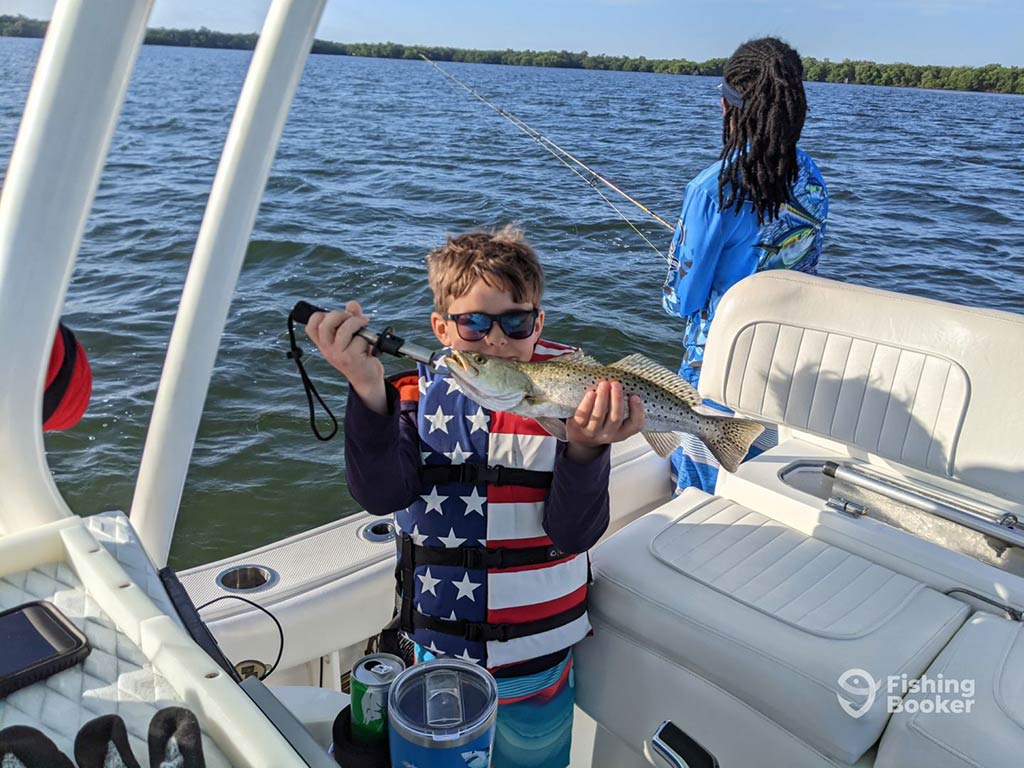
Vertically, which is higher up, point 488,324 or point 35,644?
point 488,324

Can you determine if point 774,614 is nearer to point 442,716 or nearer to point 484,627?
point 484,627

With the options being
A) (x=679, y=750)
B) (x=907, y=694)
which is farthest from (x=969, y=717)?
(x=679, y=750)

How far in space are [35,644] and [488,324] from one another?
3.66 feet

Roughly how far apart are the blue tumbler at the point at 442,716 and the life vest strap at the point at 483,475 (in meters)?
0.64

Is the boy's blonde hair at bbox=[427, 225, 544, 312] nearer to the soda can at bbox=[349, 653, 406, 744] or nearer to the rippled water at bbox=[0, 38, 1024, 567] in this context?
the rippled water at bbox=[0, 38, 1024, 567]

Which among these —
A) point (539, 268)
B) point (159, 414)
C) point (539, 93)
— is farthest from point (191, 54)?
point (539, 93)

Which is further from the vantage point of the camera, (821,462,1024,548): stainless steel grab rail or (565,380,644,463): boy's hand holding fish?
(821,462,1024,548): stainless steel grab rail

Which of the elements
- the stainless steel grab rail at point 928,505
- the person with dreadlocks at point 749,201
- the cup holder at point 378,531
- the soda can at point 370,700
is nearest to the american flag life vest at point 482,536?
the soda can at point 370,700

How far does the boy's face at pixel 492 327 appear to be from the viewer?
76.6 inches

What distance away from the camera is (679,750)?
1892 mm

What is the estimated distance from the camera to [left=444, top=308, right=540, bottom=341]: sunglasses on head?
193cm

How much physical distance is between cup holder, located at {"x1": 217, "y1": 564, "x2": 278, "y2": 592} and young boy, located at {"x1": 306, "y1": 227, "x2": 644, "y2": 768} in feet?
2.14

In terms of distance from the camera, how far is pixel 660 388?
1.85 meters

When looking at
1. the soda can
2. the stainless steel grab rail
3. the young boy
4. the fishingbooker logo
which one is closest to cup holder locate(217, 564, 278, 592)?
the young boy
